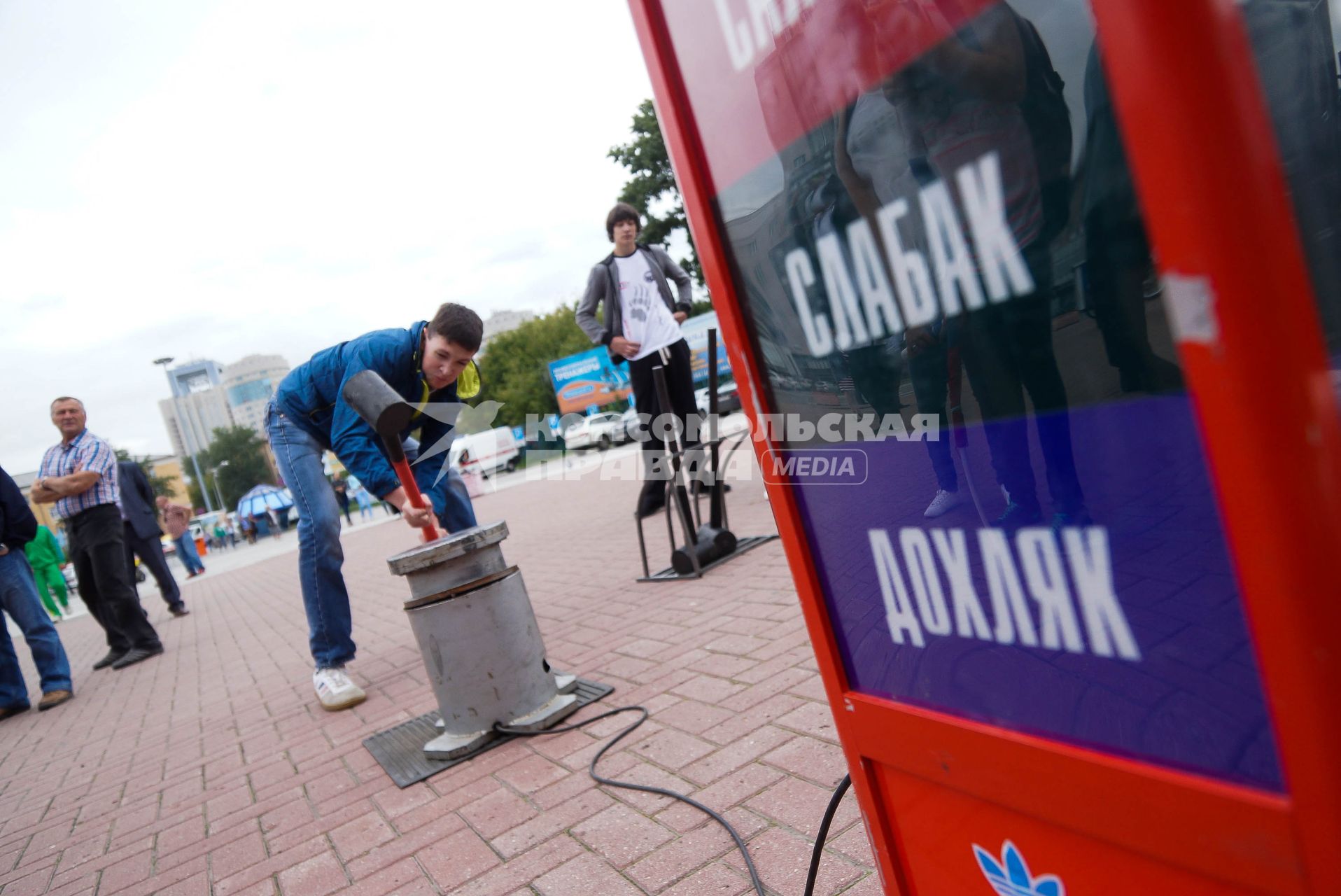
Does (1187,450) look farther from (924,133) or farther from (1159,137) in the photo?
(924,133)

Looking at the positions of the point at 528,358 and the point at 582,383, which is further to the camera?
the point at 528,358

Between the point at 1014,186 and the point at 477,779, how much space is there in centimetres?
260

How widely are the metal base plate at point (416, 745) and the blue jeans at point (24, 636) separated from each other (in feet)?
12.4

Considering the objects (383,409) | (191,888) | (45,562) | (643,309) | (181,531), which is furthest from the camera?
(181,531)

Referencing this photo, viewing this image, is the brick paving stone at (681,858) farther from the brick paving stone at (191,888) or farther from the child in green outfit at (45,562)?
the child in green outfit at (45,562)

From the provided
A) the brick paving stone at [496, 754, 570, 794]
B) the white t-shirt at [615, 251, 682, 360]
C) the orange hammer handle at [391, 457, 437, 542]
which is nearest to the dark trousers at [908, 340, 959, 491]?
the brick paving stone at [496, 754, 570, 794]

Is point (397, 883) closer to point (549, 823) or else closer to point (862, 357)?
point (549, 823)

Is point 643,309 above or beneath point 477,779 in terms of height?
above

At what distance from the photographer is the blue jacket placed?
3.23 meters

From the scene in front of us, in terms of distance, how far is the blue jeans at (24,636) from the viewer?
5.68m

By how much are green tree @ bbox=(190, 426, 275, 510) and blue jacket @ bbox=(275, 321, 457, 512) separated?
301 ft

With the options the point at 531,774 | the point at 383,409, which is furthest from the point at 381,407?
the point at 531,774

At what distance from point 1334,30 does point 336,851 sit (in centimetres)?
289

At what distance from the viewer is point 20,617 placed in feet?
18.6
